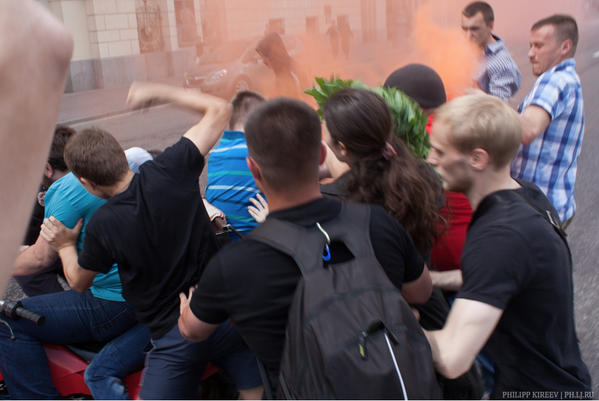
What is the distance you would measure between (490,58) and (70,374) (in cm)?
416

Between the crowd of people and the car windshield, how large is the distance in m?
11.2

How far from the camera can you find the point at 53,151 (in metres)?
2.87

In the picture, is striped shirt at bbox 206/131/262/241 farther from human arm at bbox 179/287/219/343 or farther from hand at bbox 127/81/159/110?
human arm at bbox 179/287/219/343

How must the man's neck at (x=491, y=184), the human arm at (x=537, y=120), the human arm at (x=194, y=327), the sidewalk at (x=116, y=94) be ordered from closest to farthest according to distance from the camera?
the human arm at (x=194, y=327) < the man's neck at (x=491, y=184) < the human arm at (x=537, y=120) < the sidewalk at (x=116, y=94)

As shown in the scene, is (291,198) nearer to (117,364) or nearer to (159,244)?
(159,244)

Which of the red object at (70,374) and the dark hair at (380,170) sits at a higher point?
the dark hair at (380,170)

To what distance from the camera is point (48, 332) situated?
2.45 m

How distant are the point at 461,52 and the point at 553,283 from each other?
4720 millimetres

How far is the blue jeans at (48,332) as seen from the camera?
2.39 m

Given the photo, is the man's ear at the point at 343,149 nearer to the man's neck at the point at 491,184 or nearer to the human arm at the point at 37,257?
the man's neck at the point at 491,184

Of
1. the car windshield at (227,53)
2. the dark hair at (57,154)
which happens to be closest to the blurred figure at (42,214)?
the dark hair at (57,154)

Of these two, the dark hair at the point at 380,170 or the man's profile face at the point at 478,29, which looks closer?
the dark hair at the point at 380,170

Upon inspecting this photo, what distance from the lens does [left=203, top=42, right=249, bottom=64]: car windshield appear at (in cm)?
1365

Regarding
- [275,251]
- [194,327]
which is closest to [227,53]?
[194,327]
